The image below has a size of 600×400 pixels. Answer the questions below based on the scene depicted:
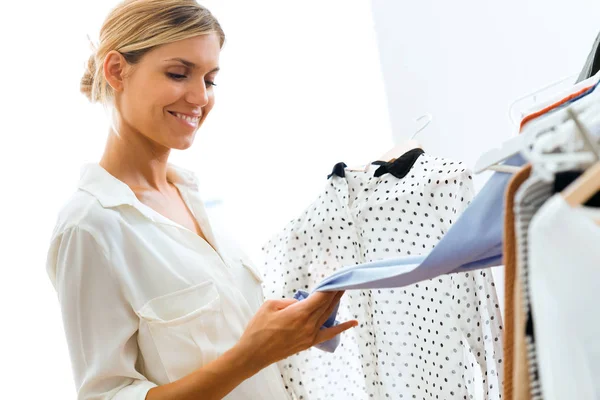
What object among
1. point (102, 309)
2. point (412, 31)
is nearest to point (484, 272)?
point (102, 309)

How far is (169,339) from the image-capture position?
43.4 inches

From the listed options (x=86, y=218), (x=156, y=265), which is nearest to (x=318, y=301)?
(x=156, y=265)

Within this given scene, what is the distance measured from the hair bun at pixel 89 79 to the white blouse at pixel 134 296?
0.65 feet

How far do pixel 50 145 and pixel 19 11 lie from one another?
0.46 metres

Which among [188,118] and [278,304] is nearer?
[278,304]

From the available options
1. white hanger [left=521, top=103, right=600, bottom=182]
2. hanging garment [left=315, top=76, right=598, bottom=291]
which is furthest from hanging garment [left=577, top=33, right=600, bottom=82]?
white hanger [left=521, top=103, right=600, bottom=182]

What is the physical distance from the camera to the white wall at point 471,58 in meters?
1.69

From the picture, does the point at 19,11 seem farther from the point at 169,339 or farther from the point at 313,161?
the point at 169,339

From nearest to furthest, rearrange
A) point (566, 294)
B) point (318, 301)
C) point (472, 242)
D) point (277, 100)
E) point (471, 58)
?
point (566, 294), point (472, 242), point (318, 301), point (471, 58), point (277, 100)

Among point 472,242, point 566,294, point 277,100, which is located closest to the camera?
point 566,294

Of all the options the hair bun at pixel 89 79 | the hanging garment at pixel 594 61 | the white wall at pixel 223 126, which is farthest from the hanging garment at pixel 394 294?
the white wall at pixel 223 126

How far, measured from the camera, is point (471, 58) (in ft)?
6.21

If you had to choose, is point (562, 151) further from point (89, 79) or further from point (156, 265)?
point (89, 79)

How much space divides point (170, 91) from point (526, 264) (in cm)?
85
